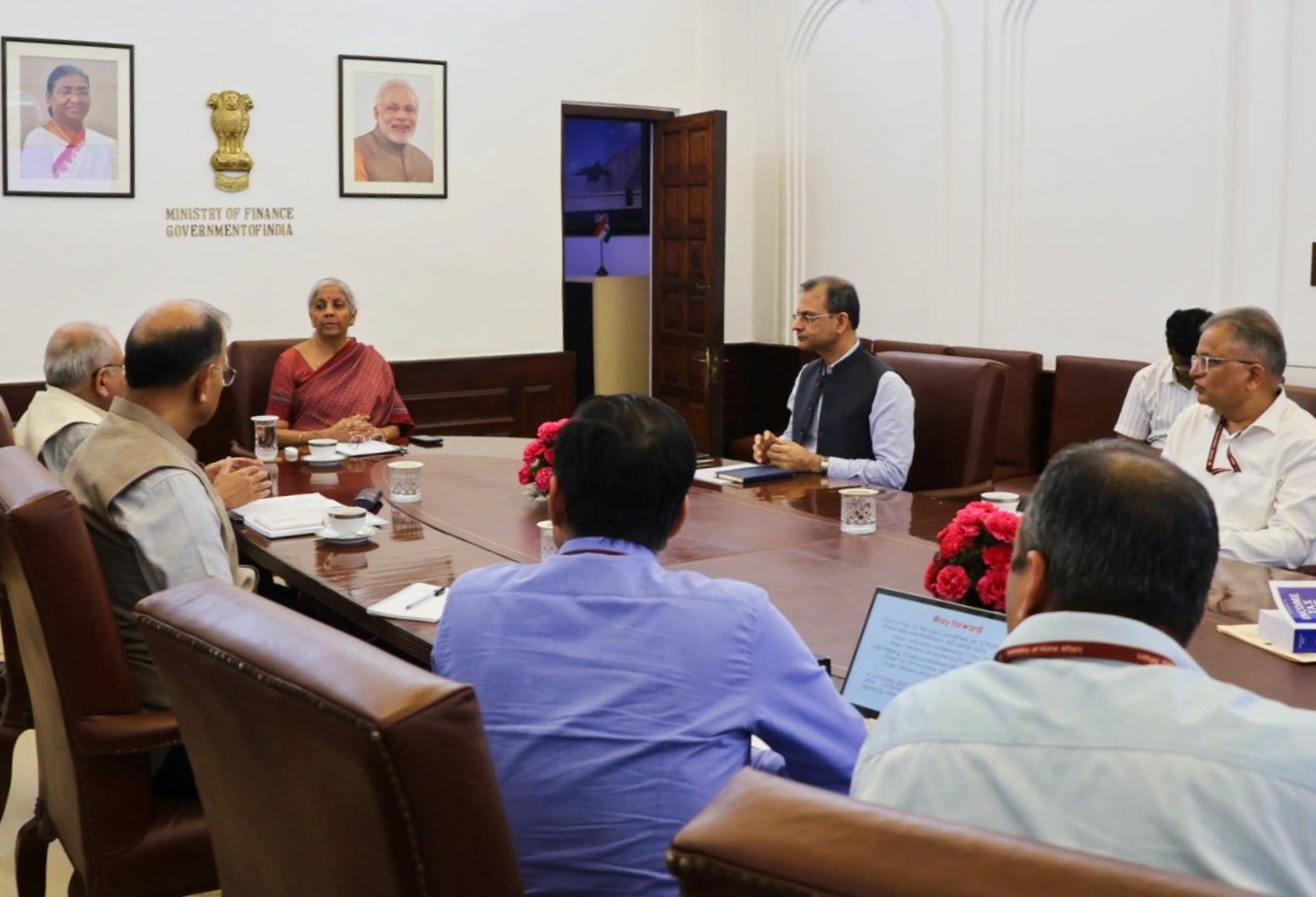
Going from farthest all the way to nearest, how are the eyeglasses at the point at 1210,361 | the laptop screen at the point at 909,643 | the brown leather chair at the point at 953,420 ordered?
the brown leather chair at the point at 953,420, the eyeglasses at the point at 1210,361, the laptop screen at the point at 909,643

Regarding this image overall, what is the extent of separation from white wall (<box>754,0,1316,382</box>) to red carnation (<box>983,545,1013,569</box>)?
3.34m

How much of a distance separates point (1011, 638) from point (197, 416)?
→ 1936 mm

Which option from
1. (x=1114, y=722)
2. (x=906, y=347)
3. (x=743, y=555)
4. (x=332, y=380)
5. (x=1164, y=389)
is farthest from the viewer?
(x=906, y=347)

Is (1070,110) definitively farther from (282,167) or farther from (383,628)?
(383,628)

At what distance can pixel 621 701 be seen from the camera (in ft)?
5.08

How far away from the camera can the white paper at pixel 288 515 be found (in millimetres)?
3264

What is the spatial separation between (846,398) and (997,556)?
2.24 meters

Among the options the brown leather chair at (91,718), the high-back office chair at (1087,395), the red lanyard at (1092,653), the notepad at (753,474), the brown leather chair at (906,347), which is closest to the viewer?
the red lanyard at (1092,653)

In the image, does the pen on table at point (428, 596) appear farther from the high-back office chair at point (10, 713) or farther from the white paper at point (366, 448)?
the white paper at point (366, 448)

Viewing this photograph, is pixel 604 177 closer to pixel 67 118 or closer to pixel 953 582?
pixel 67 118

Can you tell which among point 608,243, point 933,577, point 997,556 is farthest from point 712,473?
point 608,243

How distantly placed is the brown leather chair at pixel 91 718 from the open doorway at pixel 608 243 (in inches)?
210

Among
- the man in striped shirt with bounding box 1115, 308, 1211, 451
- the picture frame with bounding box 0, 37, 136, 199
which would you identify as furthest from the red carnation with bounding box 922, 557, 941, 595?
the picture frame with bounding box 0, 37, 136, 199

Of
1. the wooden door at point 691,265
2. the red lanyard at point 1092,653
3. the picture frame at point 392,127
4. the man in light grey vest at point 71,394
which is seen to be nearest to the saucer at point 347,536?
the man in light grey vest at point 71,394
